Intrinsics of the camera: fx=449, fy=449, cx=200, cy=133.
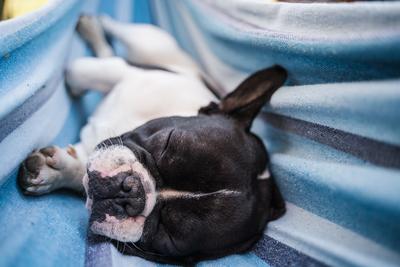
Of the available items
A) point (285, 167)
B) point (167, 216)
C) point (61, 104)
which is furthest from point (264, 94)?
point (61, 104)

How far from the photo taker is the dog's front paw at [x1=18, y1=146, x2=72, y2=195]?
1.32 m

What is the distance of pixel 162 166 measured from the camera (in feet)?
4.50

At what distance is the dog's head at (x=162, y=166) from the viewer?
4.19 feet

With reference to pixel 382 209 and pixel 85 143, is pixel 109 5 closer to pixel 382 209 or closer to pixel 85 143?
pixel 85 143

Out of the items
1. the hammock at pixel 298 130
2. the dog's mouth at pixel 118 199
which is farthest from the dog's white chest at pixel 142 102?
the dog's mouth at pixel 118 199

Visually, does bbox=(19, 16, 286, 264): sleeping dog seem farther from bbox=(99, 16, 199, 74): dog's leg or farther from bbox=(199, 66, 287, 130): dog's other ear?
bbox=(99, 16, 199, 74): dog's leg

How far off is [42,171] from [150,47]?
1.13m

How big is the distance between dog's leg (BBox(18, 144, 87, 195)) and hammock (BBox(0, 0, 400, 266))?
0.04 metres

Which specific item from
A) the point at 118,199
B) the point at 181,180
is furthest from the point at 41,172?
the point at 181,180

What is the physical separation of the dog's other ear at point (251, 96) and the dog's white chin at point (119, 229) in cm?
57

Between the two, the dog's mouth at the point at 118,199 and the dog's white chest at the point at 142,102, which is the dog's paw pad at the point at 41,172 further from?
the dog's white chest at the point at 142,102

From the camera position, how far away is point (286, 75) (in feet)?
5.10

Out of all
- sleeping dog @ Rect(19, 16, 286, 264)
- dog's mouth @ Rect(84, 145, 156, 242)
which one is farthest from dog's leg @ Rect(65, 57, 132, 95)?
dog's mouth @ Rect(84, 145, 156, 242)

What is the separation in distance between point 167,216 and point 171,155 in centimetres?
18
